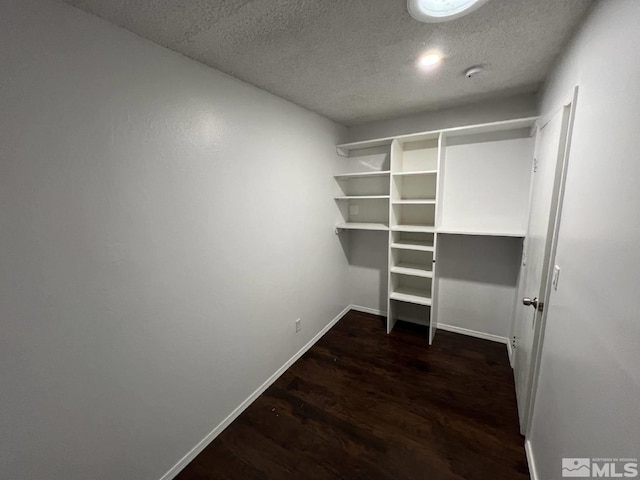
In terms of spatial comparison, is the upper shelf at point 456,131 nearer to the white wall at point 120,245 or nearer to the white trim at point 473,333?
the white wall at point 120,245

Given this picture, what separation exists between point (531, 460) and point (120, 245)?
8.17ft

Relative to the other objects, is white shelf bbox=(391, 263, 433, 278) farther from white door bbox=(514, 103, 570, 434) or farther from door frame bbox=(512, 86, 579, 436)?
door frame bbox=(512, 86, 579, 436)

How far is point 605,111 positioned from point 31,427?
2.41 m

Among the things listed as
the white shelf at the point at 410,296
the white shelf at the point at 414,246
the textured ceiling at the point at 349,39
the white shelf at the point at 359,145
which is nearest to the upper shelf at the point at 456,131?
the white shelf at the point at 359,145

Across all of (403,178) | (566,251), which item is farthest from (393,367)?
(403,178)

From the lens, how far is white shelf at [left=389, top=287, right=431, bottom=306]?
8.64 feet

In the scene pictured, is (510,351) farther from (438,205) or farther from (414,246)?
(438,205)

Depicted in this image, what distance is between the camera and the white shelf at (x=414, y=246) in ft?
8.32

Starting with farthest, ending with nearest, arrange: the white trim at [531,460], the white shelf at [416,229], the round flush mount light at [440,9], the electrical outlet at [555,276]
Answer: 1. the white shelf at [416,229]
2. the white trim at [531,460]
3. the electrical outlet at [555,276]
4. the round flush mount light at [440,9]

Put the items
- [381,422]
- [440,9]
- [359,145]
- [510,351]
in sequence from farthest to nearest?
[359,145] → [510,351] → [381,422] → [440,9]

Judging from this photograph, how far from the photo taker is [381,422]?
1.77m

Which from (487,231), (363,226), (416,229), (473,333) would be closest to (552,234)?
(487,231)

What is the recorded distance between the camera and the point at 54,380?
1026mm

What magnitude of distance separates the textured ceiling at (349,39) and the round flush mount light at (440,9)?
0.04 m
